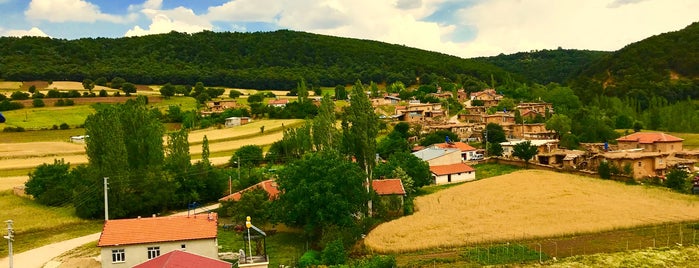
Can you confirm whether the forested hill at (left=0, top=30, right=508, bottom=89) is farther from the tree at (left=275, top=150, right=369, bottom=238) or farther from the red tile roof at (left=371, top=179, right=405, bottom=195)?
the tree at (left=275, top=150, right=369, bottom=238)

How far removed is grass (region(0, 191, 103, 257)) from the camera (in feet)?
106

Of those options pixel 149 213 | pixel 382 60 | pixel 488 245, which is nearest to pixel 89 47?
pixel 382 60

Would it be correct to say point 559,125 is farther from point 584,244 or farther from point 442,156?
point 584,244

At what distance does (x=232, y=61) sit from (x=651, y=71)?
296 feet

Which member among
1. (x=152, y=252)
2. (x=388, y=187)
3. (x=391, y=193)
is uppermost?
(x=388, y=187)

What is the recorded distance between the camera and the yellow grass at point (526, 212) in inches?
1132

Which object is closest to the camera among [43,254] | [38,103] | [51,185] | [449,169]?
[43,254]

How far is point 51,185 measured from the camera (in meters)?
42.2

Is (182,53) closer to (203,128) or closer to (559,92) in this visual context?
(203,128)

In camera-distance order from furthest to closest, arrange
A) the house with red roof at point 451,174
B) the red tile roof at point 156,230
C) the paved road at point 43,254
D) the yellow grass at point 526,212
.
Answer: the house with red roof at point 451,174, the yellow grass at point 526,212, the paved road at point 43,254, the red tile roof at point 156,230

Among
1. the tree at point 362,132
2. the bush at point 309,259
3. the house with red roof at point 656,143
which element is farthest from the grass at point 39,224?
the house with red roof at point 656,143

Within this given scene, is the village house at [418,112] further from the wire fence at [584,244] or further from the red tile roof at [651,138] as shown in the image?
the wire fence at [584,244]

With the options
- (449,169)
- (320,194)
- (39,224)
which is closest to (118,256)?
(320,194)

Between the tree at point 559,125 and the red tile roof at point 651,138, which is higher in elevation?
the tree at point 559,125
